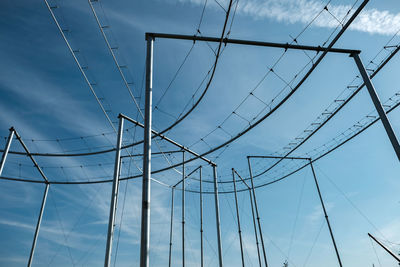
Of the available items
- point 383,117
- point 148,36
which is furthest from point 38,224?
point 383,117

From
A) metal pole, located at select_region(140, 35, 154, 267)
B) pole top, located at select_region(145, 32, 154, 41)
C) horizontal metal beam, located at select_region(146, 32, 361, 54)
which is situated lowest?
metal pole, located at select_region(140, 35, 154, 267)

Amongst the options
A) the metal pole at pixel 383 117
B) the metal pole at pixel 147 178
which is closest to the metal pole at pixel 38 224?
the metal pole at pixel 147 178

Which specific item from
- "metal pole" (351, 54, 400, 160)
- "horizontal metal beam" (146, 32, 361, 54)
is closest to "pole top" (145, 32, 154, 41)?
"horizontal metal beam" (146, 32, 361, 54)

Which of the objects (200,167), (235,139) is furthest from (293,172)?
(235,139)

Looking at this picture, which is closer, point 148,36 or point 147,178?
point 147,178

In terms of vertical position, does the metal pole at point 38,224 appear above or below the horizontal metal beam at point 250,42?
below

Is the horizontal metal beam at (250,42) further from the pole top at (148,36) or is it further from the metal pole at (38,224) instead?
the metal pole at (38,224)

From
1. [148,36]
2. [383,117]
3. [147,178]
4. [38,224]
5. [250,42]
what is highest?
[250,42]

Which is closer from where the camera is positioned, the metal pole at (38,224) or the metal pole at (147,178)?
the metal pole at (147,178)

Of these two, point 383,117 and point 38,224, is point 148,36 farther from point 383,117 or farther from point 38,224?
point 38,224

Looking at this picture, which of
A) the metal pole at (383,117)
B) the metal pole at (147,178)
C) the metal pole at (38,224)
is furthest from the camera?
the metal pole at (38,224)

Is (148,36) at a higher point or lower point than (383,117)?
higher

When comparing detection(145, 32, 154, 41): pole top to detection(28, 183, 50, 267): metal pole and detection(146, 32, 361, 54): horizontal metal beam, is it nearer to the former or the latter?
detection(146, 32, 361, 54): horizontal metal beam

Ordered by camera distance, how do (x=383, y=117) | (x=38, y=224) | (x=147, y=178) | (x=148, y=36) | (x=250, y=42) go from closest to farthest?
(x=147, y=178) < (x=383, y=117) < (x=148, y=36) < (x=250, y=42) < (x=38, y=224)
